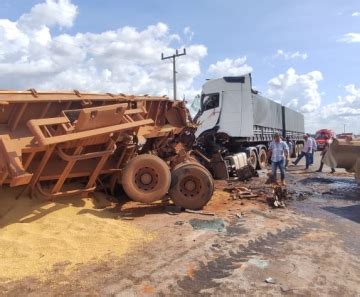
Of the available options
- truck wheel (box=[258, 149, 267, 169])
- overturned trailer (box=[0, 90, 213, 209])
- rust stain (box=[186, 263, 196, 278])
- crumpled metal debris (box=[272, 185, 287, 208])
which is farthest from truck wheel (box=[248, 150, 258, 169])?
rust stain (box=[186, 263, 196, 278])

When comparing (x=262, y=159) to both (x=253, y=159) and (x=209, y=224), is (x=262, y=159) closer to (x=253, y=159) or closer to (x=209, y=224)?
(x=253, y=159)

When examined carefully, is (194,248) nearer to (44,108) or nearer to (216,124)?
(44,108)

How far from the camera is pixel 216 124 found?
1714 cm

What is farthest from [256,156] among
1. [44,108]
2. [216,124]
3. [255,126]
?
[44,108]

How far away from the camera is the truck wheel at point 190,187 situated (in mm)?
8492

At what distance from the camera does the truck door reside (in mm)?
17141

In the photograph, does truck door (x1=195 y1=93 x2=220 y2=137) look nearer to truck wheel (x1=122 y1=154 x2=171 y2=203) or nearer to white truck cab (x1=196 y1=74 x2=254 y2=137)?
white truck cab (x1=196 y1=74 x2=254 y2=137)

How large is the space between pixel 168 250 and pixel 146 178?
2.59 meters

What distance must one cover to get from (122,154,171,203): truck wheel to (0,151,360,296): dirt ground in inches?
13.7

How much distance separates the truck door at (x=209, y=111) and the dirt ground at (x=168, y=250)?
8.37 metres

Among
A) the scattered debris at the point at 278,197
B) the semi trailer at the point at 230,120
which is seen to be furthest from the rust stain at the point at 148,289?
the semi trailer at the point at 230,120

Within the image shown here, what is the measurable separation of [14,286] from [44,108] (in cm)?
349

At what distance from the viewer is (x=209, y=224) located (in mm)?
7441

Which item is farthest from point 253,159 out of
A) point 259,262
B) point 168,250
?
point 259,262
